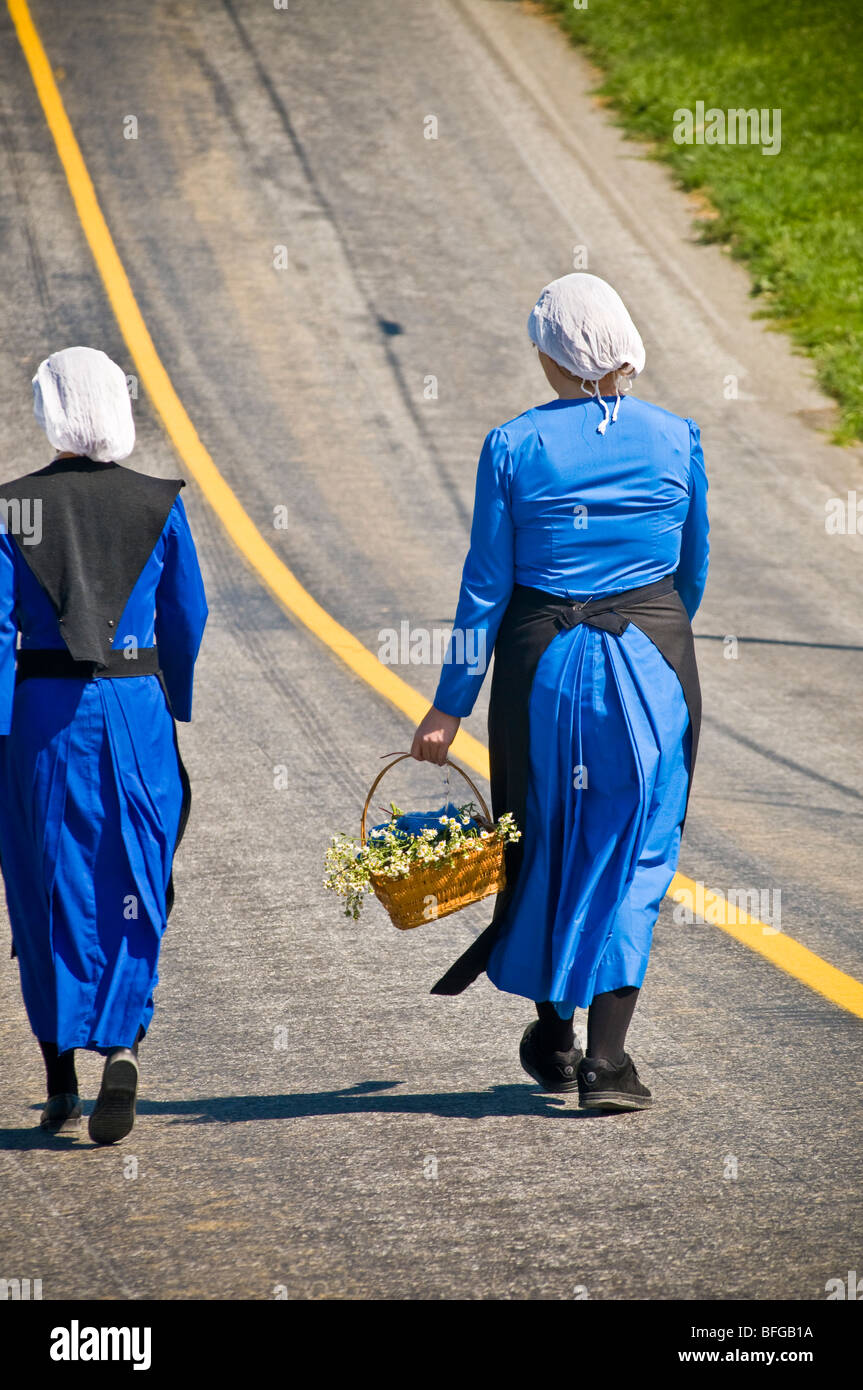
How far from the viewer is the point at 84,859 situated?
13.1 feet

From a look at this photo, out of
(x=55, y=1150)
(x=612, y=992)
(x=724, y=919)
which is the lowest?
(x=724, y=919)

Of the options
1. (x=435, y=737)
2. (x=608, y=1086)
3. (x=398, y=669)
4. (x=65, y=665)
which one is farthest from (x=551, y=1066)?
(x=398, y=669)

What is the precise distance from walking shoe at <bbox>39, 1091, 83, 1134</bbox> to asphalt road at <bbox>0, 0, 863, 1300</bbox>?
0.17 ft

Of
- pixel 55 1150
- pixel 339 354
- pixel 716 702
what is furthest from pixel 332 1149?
pixel 339 354

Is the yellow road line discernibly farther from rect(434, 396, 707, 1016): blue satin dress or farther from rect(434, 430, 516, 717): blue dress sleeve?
rect(434, 430, 516, 717): blue dress sleeve

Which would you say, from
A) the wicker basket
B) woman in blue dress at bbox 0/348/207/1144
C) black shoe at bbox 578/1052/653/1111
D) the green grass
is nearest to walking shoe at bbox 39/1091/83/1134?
woman in blue dress at bbox 0/348/207/1144

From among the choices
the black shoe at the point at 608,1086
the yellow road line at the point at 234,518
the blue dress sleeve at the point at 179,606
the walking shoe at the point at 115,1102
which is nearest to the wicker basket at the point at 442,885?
the black shoe at the point at 608,1086

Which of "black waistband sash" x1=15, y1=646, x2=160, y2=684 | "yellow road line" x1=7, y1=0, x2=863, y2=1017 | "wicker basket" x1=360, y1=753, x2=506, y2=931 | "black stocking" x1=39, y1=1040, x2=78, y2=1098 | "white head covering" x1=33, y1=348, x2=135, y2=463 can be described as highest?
"white head covering" x1=33, y1=348, x2=135, y2=463

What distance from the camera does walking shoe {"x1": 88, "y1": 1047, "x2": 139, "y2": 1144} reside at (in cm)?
387

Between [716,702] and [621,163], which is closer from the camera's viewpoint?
[716,702]

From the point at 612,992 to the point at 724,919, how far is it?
1.50m

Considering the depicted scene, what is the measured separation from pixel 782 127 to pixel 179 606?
1691cm
